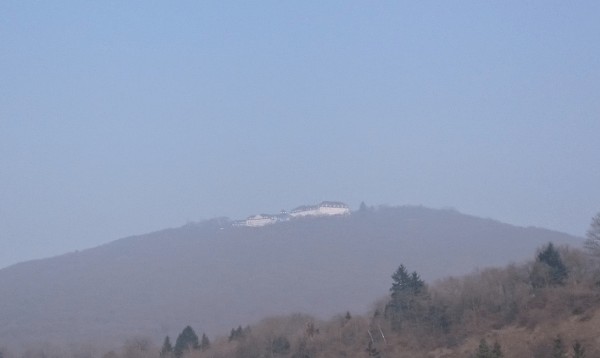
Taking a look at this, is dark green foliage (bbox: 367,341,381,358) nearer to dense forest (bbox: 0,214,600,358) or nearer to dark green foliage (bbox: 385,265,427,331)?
dense forest (bbox: 0,214,600,358)

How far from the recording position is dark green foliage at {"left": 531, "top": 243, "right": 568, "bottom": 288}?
126ft

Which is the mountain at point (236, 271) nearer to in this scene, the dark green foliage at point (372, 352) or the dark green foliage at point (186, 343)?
the dark green foliage at point (186, 343)

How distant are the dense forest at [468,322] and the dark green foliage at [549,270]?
4 cm

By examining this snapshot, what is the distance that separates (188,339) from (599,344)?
1052 inches

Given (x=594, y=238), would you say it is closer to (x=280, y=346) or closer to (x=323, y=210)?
(x=280, y=346)

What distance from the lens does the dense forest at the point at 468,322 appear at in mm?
33250

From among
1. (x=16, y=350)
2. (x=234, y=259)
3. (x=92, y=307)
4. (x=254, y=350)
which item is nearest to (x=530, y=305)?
(x=254, y=350)

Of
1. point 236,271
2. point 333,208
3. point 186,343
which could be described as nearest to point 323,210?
point 333,208

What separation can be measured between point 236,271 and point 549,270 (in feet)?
240

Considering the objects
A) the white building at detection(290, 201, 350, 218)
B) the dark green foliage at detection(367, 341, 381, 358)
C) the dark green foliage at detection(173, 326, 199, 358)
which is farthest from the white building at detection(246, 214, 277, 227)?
the dark green foliage at detection(367, 341, 381, 358)

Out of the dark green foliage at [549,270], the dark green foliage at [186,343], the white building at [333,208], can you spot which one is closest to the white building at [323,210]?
the white building at [333,208]

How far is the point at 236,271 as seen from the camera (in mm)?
109375

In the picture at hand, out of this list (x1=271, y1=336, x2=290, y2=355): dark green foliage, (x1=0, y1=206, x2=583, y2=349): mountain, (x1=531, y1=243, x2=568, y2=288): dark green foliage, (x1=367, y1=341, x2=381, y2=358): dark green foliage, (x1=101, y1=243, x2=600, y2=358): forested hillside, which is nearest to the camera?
(x1=101, y1=243, x2=600, y2=358): forested hillside

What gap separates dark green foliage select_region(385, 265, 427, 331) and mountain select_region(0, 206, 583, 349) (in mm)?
33087
